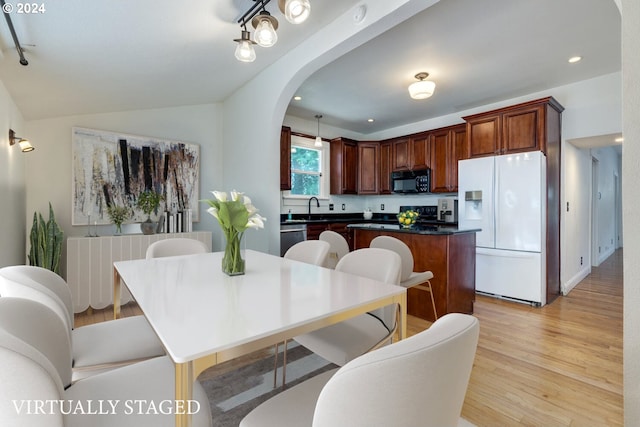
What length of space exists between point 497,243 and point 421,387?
3.73 meters

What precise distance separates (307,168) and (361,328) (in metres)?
4.05

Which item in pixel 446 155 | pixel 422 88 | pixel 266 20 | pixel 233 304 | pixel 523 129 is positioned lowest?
pixel 233 304

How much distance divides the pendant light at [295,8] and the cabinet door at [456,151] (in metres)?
3.65

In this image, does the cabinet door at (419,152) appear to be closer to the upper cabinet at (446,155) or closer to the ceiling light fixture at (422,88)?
the upper cabinet at (446,155)

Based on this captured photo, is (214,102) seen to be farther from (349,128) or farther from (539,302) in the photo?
(539,302)

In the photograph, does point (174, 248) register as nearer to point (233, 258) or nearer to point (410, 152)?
point (233, 258)

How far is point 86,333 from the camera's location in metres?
1.41

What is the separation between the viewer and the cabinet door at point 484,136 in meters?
3.71

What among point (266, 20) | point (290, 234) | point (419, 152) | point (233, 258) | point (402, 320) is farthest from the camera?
point (419, 152)

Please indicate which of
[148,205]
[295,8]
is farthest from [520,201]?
[148,205]

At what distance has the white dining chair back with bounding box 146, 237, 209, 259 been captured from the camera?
7.14 feet

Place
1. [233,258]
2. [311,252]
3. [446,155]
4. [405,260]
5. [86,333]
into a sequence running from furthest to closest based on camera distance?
[446,155] < [405,260] < [311,252] < [233,258] < [86,333]

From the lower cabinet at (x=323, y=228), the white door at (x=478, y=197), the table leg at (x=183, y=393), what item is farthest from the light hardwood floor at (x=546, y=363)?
the lower cabinet at (x=323, y=228)

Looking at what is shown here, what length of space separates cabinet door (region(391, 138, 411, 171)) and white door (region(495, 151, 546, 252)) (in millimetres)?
1649
